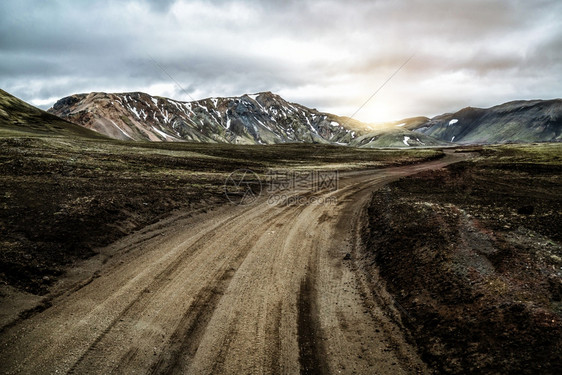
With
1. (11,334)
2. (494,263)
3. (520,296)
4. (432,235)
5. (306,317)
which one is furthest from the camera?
(432,235)

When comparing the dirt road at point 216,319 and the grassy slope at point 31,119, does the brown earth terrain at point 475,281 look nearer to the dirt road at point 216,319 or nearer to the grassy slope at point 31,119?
the dirt road at point 216,319

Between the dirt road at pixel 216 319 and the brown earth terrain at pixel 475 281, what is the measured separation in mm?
731

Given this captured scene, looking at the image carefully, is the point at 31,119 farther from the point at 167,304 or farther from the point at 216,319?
the point at 216,319

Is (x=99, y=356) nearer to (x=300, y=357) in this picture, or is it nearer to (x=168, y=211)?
(x=300, y=357)

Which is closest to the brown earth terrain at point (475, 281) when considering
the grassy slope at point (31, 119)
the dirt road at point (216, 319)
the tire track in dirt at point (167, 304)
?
the dirt road at point (216, 319)

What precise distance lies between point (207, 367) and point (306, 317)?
8.68ft

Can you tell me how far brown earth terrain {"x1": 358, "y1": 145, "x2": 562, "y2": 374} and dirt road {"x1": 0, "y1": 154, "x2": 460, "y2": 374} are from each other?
731mm

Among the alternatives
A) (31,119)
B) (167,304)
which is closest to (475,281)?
(167,304)

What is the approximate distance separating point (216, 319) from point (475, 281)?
6.65 m

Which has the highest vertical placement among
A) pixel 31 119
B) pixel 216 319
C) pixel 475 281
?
pixel 31 119

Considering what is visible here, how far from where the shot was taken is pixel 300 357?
231 inches

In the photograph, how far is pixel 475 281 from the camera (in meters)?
7.42

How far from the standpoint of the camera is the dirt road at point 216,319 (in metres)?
5.65

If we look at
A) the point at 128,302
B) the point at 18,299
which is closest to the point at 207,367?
the point at 128,302
